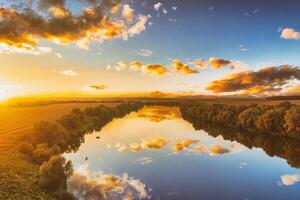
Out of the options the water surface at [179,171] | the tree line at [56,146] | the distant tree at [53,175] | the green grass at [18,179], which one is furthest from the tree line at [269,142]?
the green grass at [18,179]

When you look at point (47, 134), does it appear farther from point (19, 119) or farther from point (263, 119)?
point (19, 119)

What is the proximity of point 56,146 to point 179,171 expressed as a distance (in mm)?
18234

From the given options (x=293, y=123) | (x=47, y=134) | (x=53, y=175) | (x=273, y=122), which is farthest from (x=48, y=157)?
(x=273, y=122)

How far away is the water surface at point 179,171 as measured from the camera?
30.4 m

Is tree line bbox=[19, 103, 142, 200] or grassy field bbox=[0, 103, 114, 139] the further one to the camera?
grassy field bbox=[0, 103, 114, 139]

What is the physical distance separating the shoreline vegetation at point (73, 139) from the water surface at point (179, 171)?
9.25 ft

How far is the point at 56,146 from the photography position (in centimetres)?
4206

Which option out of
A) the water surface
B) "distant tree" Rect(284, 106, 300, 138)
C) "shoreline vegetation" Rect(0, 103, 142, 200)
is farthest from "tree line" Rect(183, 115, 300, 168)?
"shoreline vegetation" Rect(0, 103, 142, 200)

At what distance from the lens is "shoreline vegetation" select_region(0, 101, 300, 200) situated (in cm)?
2750

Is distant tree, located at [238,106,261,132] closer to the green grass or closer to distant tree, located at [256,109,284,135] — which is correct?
distant tree, located at [256,109,284,135]

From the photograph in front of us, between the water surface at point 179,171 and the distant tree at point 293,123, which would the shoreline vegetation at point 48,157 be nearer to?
the water surface at point 179,171

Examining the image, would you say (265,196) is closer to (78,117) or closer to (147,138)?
(147,138)

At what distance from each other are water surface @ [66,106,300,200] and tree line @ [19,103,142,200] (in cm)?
239

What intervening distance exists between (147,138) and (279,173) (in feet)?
106
